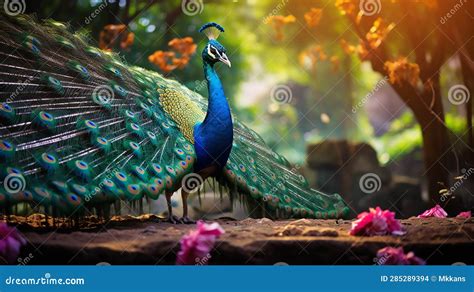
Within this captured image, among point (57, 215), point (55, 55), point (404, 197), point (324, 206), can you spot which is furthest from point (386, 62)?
point (57, 215)

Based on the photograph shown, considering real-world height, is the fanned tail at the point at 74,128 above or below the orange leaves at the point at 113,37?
below

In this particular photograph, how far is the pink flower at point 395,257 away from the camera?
3.85 metres

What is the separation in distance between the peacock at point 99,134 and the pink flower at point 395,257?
150cm

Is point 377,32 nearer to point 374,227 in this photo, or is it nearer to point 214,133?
point 214,133

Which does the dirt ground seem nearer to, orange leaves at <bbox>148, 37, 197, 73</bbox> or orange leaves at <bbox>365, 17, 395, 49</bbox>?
orange leaves at <bbox>365, 17, 395, 49</bbox>

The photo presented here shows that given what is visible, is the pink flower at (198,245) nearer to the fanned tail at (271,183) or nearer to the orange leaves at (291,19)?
the fanned tail at (271,183)

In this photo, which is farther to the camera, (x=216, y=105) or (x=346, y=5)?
(x=346, y=5)

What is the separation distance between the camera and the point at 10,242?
4.01 meters

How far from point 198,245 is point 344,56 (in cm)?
755

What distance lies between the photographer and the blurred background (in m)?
6.30

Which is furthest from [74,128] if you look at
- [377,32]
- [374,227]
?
[377,32]

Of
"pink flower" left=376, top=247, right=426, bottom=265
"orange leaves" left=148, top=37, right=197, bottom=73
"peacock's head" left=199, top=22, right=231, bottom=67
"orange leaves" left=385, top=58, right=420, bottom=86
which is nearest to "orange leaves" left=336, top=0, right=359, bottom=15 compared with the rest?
"orange leaves" left=385, top=58, right=420, bottom=86

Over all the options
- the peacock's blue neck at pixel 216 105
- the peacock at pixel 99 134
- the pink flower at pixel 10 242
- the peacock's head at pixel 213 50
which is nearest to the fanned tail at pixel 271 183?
the peacock at pixel 99 134

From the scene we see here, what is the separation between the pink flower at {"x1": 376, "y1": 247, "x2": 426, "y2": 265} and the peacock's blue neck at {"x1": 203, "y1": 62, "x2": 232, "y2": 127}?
1616mm
